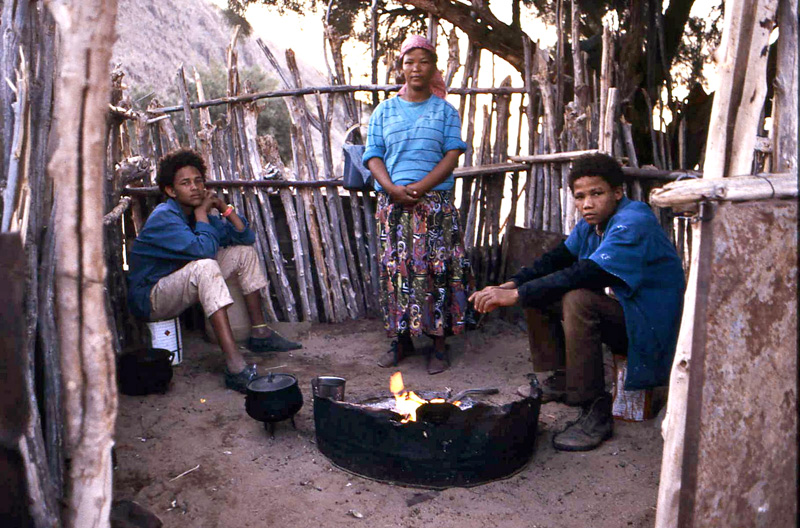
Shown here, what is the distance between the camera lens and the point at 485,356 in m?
4.61

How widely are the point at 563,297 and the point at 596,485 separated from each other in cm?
84

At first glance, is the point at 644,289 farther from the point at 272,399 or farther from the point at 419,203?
the point at 272,399

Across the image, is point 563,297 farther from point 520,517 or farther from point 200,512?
point 200,512

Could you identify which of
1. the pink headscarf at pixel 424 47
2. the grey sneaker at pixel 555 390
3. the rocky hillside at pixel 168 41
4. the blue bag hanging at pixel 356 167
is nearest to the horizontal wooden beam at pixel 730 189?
the grey sneaker at pixel 555 390

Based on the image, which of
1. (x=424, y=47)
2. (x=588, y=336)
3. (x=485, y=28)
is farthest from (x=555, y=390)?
(x=485, y=28)

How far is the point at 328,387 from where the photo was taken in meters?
→ 3.15

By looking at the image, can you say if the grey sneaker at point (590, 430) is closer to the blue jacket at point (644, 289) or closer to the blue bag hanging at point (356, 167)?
the blue jacket at point (644, 289)

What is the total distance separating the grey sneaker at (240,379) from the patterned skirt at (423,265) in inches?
38.9

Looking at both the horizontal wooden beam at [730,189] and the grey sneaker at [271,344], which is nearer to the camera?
the horizontal wooden beam at [730,189]

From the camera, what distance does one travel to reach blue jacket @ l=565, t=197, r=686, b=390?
2918mm

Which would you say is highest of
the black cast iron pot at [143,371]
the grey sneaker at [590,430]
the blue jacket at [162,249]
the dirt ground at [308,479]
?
the blue jacket at [162,249]

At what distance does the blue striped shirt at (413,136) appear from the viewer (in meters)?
4.18

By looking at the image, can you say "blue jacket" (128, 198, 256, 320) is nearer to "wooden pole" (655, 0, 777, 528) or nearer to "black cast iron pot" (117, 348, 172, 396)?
"black cast iron pot" (117, 348, 172, 396)

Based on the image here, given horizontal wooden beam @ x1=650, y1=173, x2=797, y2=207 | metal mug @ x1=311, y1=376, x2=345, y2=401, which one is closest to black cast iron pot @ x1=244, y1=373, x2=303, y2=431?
metal mug @ x1=311, y1=376, x2=345, y2=401
